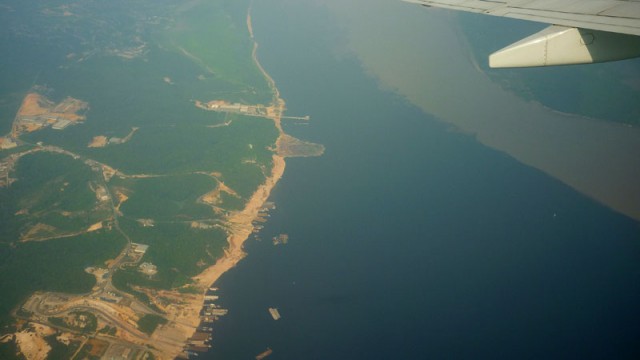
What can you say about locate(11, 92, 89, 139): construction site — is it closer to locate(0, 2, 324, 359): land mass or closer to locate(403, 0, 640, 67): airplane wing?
locate(0, 2, 324, 359): land mass

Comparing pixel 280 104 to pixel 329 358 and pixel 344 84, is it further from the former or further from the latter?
pixel 329 358

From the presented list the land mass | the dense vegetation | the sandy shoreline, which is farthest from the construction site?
the sandy shoreline

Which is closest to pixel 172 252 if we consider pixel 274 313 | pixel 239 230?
pixel 239 230

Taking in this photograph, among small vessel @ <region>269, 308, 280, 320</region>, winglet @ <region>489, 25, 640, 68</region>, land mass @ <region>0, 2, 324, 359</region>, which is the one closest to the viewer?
winglet @ <region>489, 25, 640, 68</region>

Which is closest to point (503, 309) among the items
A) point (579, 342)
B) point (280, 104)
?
point (579, 342)

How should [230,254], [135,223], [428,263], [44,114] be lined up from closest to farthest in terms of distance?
[230,254]
[428,263]
[135,223]
[44,114]

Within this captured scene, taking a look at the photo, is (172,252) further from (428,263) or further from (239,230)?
(428,263)

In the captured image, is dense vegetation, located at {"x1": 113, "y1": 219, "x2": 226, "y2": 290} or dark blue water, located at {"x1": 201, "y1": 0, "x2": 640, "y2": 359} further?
dense vegetation, located at {"x1": 113, "y1": 219, "x2": 226, "y2": 290}

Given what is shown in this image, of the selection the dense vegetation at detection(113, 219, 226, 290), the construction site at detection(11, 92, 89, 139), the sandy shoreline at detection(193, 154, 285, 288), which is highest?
the sandy shoreline at detection(193, 154, 285, 288)
